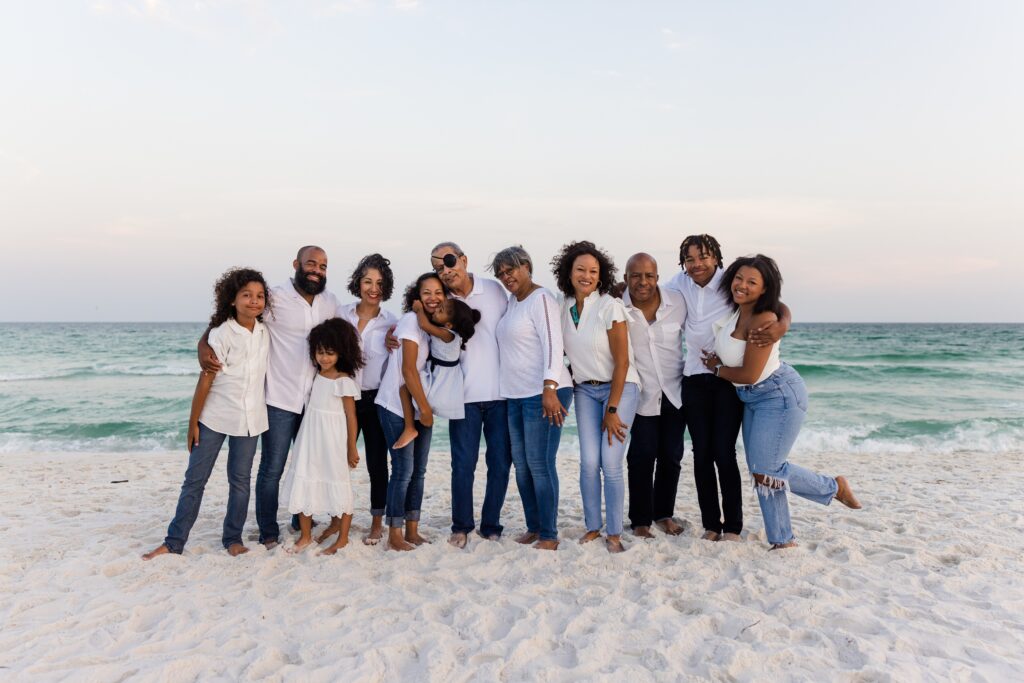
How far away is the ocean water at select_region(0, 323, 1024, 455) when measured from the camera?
1166 cm

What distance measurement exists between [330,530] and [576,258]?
2.68 meters

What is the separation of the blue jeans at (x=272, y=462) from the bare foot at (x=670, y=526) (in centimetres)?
278

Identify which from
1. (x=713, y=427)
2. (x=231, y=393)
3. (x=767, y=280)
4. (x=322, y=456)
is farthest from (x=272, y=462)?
(x=767, y=280)

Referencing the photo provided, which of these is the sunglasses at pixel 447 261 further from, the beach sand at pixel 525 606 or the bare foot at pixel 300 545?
the bare foot at pixel 300 545

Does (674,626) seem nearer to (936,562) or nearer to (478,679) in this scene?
(478,679)

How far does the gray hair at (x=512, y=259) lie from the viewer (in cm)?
429

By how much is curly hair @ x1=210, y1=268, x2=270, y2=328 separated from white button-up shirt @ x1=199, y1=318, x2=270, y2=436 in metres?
0.06

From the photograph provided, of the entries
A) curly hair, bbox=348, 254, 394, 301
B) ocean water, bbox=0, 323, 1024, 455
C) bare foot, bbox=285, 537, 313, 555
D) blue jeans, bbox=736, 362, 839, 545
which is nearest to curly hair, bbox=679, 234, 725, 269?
blue jeans, bbox=736, 362, 839, 545

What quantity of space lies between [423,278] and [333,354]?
0.78 meters

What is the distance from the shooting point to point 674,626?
3.28m

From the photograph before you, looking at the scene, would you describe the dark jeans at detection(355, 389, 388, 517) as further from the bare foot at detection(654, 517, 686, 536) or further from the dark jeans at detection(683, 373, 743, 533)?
the dark jeans at detection(683, 373, 743, 533)

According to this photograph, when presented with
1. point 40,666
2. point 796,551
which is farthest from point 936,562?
point 40,666

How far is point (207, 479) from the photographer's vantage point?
4.31m

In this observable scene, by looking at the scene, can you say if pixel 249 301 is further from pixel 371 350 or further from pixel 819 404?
pixel 819 404
